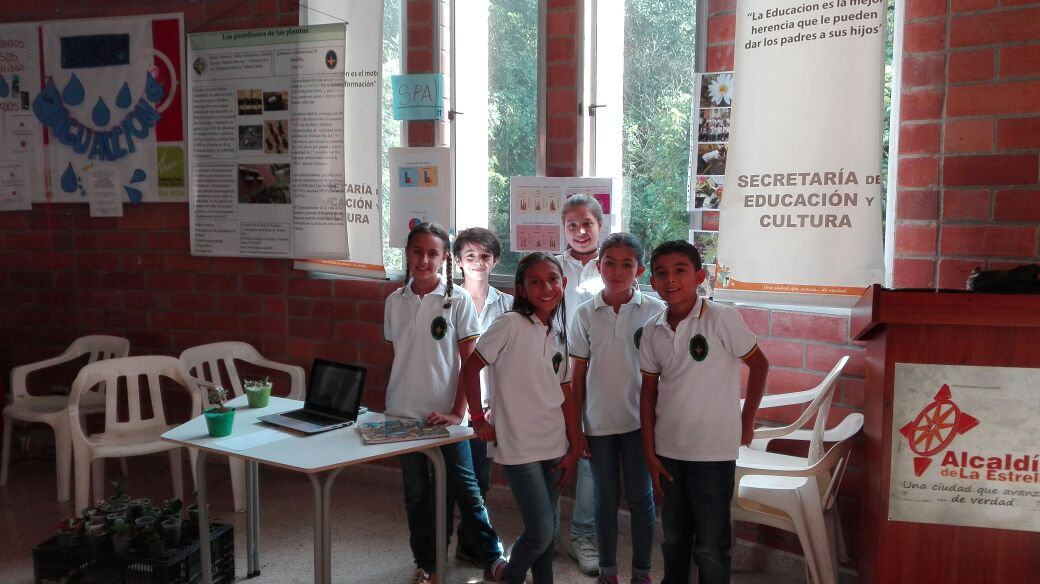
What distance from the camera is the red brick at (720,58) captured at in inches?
119

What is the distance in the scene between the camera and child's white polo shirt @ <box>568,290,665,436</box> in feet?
8.64

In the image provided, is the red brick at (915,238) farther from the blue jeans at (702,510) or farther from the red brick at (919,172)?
the blue jeans at (702,510)

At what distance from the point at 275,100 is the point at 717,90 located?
7.11 ft

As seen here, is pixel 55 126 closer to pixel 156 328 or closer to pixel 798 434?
pixel 156 328

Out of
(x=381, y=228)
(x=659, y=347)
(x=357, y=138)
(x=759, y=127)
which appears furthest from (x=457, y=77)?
(x=659, y=347)

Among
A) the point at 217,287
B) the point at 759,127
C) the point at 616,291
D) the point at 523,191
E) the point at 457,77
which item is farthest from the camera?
the point at 217,287

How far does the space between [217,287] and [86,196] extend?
0.93m

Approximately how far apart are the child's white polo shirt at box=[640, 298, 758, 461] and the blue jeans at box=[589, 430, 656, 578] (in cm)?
22

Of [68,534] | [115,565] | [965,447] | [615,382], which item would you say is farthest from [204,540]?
[965,447]

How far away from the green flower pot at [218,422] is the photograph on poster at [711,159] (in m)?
1.88

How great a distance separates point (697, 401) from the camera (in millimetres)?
2414

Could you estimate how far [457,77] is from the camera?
3.75 metres

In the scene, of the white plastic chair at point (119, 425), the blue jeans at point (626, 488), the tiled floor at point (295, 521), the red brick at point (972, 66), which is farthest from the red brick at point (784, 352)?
the white plastic chair at point (119, 425)

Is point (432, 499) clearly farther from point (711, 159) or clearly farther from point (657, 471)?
point (711, 159)
